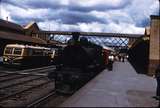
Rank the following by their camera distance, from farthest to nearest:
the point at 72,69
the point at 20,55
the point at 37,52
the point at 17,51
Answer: the point at 37,52, the point at 17,51, the point at 20,55, the point at 72,69

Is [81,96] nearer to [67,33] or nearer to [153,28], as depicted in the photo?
[153,28]

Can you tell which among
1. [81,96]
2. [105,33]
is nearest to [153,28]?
[81,96]

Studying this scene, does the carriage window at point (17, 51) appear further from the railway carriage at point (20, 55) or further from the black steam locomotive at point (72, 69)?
the black steam locomotive at point (72, 69)

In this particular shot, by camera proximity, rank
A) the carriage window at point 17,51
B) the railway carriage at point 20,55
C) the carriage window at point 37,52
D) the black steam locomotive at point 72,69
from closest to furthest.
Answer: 1. the black steam locomotive at point 72,69
2. the railway carriage at point 20,55
3. the carriage window at point 17,51
4. the carriage window at point 37,52

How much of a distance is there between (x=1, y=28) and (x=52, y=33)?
24.2 m

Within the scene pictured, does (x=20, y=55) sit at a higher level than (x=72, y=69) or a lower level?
higher

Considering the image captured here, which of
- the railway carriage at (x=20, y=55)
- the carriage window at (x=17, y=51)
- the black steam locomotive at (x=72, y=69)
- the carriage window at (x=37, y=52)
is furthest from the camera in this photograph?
the carriage window at (x=37, y=52)

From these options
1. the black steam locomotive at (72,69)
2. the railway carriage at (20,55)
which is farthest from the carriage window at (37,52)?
the black steam locomotive at (72,69)

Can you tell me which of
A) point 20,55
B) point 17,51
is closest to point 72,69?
point 20,55

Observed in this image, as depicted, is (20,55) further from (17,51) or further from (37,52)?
(37,52)

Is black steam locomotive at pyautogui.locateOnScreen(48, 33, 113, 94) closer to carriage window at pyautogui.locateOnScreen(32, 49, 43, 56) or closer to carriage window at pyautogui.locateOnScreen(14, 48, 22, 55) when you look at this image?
carriage window at pyautogui.locateOnScreen(14, 48, 22, 55)

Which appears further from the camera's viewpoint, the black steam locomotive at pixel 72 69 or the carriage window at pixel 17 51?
the carriage window at pixel 17 51

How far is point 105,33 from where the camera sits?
8106 cm

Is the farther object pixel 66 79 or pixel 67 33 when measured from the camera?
pixel 67 33
